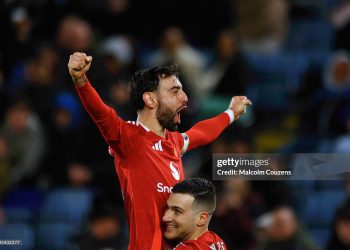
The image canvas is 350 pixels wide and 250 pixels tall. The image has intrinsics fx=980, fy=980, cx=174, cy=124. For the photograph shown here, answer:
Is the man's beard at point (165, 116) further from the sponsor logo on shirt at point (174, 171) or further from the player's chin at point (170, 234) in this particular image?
the player's chin at point (170, 234)

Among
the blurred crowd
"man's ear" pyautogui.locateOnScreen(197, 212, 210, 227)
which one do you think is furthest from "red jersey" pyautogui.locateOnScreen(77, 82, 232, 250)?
the blurred crowd

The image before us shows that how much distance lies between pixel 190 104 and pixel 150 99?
4.66 meters

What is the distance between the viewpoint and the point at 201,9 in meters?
11.7

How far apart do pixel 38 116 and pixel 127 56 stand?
1.70m

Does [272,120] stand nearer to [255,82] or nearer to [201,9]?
[255,82]

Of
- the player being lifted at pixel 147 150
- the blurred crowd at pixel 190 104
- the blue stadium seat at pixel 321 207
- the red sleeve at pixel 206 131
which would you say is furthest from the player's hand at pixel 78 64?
the blue stadium seat at pixel 321 207

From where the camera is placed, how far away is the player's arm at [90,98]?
15.8ft

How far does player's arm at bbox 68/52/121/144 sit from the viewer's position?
4816mm

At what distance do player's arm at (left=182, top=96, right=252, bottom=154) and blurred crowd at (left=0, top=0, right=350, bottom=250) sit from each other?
194cm

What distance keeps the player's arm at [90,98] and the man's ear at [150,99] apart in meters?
0.25

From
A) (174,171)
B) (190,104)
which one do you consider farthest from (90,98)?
(190,104)

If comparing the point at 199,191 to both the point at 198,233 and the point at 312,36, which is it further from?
the point at 312,36

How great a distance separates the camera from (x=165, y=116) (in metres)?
5.36

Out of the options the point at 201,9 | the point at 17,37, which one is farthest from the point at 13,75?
the point at 201,9
